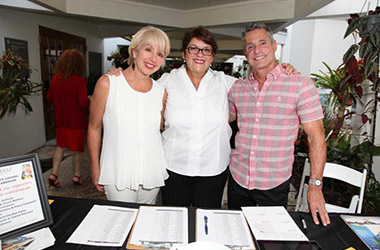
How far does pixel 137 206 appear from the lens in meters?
1.30

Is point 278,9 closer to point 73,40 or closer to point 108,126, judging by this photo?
point 108,126

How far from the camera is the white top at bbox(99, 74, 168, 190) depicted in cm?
150

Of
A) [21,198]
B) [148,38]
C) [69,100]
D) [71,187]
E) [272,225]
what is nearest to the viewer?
[21,198]

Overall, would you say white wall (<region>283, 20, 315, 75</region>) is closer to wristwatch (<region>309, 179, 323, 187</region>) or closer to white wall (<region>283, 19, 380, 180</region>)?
white wall (<region>283, 19, 380, 180</region>)

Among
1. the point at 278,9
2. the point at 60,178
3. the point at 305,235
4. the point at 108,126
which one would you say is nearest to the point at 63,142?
the point at 60,178

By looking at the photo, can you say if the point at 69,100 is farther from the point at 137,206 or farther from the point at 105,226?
the point at 105,226

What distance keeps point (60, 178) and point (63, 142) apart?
73cm

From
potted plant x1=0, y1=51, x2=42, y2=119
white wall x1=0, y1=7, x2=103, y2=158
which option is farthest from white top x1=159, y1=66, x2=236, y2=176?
white wall x1=0, y1=7, x2=103, y2=158

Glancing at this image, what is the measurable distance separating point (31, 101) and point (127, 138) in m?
4.13

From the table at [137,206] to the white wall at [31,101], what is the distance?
131 inches

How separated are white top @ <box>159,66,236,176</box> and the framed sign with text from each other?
80 cm

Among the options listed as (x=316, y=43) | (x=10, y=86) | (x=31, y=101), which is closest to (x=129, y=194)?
(x=10, y=86)

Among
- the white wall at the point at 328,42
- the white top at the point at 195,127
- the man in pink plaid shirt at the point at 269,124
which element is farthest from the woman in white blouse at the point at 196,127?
the white wall at the point at 328,42

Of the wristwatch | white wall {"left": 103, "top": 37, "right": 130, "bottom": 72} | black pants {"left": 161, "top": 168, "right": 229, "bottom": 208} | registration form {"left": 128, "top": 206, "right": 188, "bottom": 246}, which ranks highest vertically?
white wall {"left": 103, "top": 37, "right": 130, "bottom": 72}
